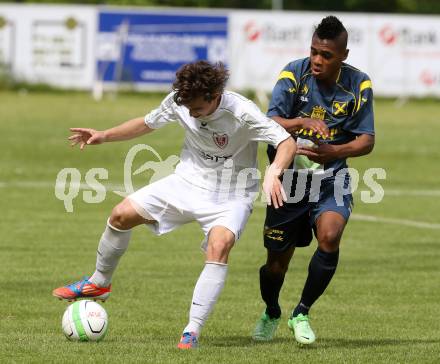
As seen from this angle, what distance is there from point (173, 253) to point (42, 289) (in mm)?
2849

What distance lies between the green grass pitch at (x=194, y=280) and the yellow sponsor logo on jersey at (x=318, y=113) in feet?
5.40

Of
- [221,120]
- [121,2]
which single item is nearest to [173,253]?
[221,120]

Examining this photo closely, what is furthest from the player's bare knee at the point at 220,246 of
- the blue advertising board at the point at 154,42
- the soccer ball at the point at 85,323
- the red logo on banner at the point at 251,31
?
the red logo on banner at the point at 251,31

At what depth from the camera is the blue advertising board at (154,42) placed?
3712cm

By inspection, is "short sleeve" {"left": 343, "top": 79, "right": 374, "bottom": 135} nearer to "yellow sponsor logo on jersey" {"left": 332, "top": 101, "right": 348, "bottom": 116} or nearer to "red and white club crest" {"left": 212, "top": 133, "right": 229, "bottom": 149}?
"yellow sponsor logo on jersey" {"left": 332, "top": 101, "right": 348, "bottom": 116}

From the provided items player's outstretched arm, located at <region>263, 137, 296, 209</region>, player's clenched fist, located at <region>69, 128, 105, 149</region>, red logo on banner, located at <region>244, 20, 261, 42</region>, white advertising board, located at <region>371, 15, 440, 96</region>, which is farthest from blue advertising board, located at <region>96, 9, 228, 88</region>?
player's outstretched arm, located at <region>263, 137, 296, 209</region>

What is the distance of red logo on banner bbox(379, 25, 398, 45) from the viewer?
3794 centimetres

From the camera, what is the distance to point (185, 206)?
815cm

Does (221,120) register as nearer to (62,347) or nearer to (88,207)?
(62,347)

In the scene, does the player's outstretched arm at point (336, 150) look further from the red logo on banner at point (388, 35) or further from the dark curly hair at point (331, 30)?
the red logo on banner at point (388, 35)

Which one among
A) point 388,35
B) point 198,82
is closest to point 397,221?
point 198,82

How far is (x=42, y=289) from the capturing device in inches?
428

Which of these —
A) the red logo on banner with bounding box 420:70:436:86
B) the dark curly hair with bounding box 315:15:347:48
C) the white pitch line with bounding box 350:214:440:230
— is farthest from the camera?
the red logo on banner with bounding box 420:70:436:86

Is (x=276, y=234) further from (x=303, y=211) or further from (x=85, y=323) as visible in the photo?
(x=85, y=323)
